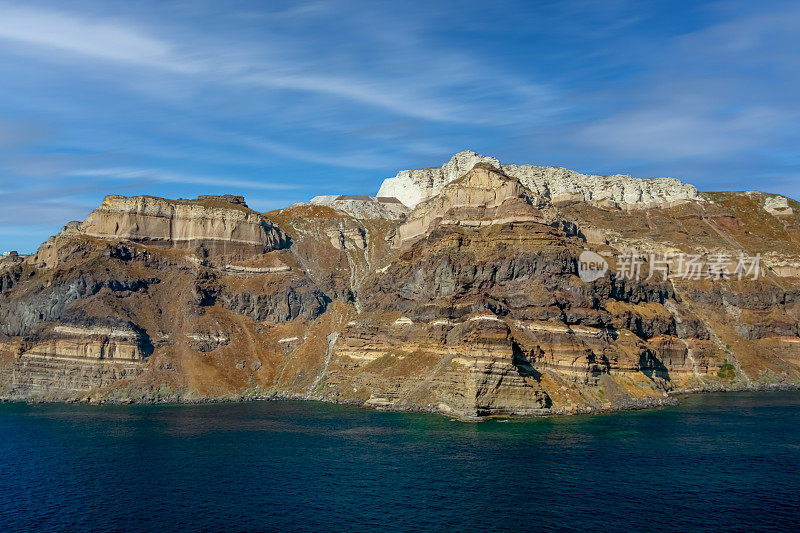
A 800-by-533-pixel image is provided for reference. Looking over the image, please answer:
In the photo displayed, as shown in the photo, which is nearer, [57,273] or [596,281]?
[596,281]

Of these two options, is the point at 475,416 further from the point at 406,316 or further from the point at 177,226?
the point at 177,226

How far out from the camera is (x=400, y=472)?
7256 centimetres

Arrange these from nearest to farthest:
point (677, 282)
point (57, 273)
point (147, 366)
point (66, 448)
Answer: point (66, 448)
point (147, 366)
point (57, 273)
point (677, 282)

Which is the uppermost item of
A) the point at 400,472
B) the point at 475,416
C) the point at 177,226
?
the point at 177,226

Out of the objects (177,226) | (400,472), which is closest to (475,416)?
(400,472)

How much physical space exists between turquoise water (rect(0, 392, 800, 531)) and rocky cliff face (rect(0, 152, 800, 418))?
13769 millimetres

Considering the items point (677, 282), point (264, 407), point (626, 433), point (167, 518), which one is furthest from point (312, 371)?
point (677, 282)

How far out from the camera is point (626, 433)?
9200 cm

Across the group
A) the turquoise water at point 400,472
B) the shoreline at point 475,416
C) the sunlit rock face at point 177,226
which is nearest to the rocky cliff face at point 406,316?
the sunlit rock face at point 177,226

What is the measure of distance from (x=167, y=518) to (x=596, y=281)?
105 metres

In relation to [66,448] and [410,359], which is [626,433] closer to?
[410,359]

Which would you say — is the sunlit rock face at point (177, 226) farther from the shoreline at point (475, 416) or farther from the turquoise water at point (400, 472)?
the turquoise water at point (400, 472)

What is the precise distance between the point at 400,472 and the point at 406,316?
6469cm

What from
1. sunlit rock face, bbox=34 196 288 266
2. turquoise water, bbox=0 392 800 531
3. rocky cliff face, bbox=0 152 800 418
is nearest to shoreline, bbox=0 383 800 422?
rocky cliff face, bbox=0 152 800 418
